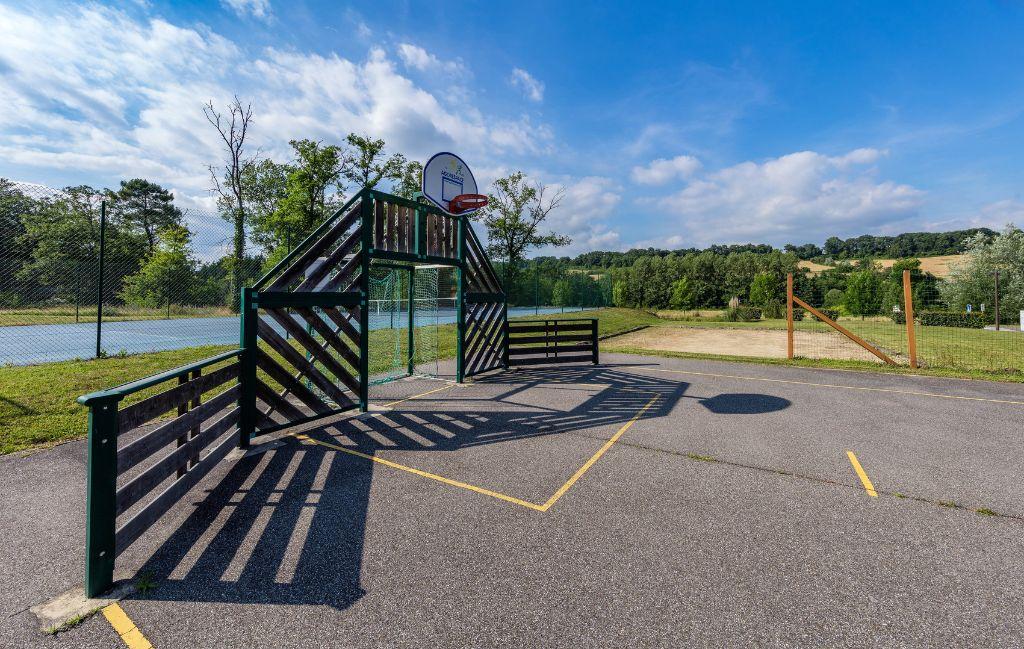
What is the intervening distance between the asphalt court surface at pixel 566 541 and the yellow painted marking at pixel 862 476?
2.2 inches

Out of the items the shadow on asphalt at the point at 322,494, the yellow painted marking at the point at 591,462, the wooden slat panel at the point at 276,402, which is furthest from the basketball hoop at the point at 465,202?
the yellow painted marking at the point at 591,462

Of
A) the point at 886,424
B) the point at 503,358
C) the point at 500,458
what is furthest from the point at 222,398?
the point at 886,424

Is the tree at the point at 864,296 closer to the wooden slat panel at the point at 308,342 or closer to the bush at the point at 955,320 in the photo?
the bush at the point at 955,320

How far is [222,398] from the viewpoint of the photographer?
4508mm

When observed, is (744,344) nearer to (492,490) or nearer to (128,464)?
(492,490)

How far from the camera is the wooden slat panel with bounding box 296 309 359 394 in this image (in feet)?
20.2

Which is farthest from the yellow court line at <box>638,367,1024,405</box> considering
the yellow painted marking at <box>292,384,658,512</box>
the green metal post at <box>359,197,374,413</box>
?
the green metal post at <box>359,197,374,413</box>

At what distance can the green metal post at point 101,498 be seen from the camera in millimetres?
2615

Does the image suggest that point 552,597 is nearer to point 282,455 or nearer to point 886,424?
point 282,455

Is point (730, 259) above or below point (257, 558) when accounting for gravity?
above

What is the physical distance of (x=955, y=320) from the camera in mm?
24547

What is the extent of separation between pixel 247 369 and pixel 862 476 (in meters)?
7.09

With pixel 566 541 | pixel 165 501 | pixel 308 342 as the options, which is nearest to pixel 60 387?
pixel 308 342

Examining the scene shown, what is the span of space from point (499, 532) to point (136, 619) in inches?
90.8
